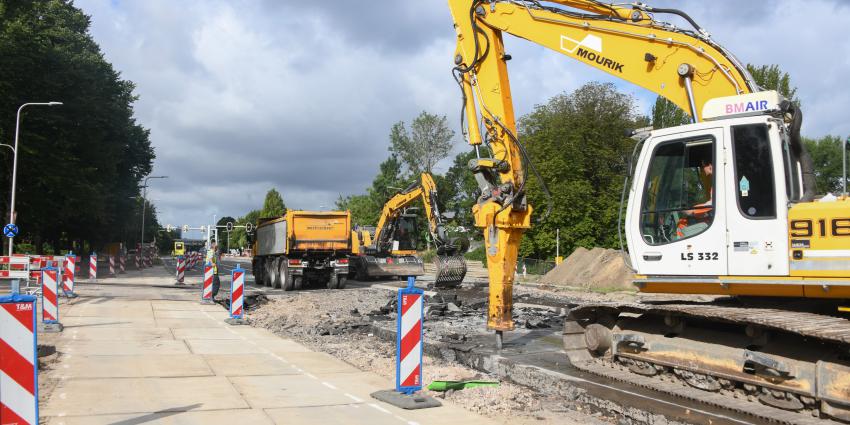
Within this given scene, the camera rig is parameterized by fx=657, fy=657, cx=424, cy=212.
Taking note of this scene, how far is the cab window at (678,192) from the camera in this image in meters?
7.20

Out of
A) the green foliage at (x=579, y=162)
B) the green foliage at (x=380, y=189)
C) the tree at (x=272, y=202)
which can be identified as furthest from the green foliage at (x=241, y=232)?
the green foliage at (x=579, y=162)

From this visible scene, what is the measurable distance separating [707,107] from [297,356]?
6.64m

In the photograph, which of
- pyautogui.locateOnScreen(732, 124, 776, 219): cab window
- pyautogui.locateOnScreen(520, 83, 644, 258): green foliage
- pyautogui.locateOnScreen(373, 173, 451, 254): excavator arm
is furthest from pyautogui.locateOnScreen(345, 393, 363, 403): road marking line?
pyautogui.locateOnScreen(520, 83, 644, 258): green foliage

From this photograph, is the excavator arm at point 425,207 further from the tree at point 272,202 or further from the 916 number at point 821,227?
the tree at point 272,202

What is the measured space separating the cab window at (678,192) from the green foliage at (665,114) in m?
45.2

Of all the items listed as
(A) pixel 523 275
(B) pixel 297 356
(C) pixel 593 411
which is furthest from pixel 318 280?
(C) pixel 593 411

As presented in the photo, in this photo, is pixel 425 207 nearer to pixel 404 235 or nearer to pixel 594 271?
pixel 404 235

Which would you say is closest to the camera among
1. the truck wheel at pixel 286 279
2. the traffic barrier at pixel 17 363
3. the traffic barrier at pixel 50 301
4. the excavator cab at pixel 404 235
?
the traffic barrier at pixel 17 363

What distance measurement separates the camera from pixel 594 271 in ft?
94.4

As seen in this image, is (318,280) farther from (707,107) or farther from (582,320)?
(707,107)

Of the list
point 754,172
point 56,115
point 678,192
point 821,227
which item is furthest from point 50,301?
point 56,115

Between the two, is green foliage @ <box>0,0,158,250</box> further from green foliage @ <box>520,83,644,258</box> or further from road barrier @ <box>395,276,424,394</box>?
road barrier @ <box>395,276,424,394</box>

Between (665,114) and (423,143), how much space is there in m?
27.7

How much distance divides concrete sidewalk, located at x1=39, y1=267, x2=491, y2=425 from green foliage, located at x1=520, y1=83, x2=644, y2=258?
111ft
